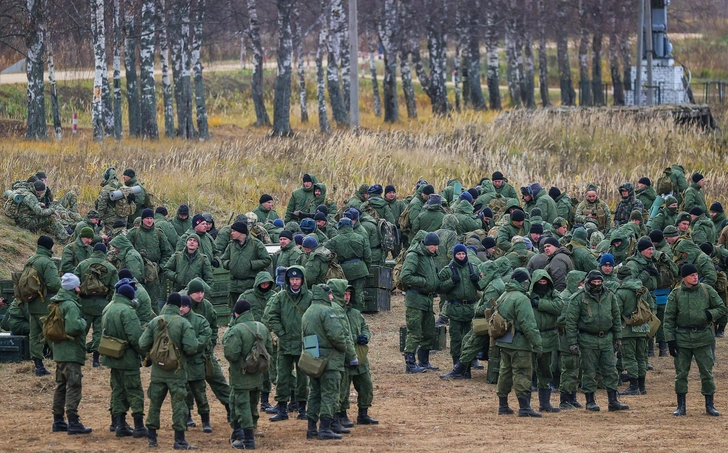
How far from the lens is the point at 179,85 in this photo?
→ 137ft

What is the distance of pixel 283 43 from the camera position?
4053 centimetres

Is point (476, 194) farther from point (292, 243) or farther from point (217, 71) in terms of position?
point (217, 71)

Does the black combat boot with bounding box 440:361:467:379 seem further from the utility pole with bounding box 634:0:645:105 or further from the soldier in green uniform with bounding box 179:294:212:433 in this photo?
the utility pole with bounding box 634:0:645:105

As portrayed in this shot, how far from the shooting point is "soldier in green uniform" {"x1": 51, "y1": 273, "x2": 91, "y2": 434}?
14.2m

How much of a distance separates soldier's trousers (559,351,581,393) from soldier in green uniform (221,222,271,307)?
533cm

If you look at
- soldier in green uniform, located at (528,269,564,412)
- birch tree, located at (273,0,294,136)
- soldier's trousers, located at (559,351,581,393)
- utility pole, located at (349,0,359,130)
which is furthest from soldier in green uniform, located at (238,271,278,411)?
birch tree, located at (273,0,294,136)

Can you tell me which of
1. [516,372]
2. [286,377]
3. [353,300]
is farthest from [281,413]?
[353,300]

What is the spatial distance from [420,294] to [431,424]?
10.8 feet

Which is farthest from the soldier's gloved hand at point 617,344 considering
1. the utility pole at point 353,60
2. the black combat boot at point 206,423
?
the utility pole at point 353,60

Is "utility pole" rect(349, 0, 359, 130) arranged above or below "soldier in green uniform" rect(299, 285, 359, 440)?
above

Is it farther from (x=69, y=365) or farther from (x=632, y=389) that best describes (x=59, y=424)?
(x=632, y=389)

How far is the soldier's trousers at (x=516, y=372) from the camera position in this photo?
15.1 meters

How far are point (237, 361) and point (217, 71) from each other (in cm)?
5176

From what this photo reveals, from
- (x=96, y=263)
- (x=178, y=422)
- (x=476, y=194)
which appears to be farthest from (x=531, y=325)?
(x=476, y=194)
